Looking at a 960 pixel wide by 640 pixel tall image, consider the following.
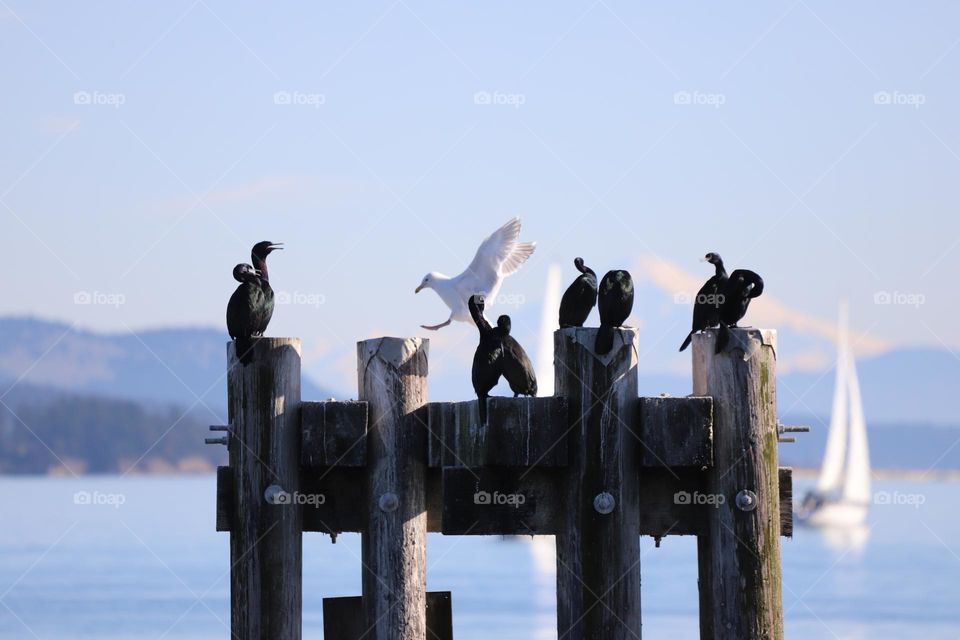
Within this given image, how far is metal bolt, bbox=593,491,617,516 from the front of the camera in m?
11.8

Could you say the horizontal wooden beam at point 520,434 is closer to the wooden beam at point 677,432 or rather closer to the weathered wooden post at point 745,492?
the wooden beam at point 677,432

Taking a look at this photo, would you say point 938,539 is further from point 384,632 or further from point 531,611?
point 384,632

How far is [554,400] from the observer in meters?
11.9

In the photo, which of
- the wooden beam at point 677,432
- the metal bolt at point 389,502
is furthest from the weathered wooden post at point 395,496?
the wooden beam at point 677,432

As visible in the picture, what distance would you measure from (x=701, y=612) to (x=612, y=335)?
2.26 m

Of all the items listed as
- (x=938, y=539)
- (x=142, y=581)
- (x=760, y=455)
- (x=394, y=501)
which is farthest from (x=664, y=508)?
(x=938, y=539)

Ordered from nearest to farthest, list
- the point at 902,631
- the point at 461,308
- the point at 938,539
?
1. the point at 461,308
2. the point at 902,631
3. the point at 938,539

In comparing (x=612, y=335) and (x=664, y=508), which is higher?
(x=612, y=335)

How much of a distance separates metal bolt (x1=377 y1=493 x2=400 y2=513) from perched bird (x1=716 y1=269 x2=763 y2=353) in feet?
9.05

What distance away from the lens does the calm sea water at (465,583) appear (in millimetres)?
44875

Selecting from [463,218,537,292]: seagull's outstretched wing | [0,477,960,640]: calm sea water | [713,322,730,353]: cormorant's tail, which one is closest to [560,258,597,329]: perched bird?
[713,322,730,353]: cormorant's tail

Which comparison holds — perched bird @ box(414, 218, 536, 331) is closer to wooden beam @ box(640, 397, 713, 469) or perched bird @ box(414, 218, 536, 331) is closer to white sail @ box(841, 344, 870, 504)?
wooden beam @ box(640, 397, 713, 469)

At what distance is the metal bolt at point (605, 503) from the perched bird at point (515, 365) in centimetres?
137

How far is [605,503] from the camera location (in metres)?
11.8
